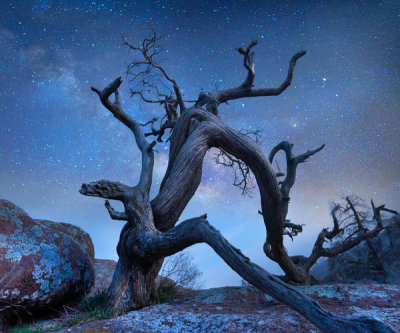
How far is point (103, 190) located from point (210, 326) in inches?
100

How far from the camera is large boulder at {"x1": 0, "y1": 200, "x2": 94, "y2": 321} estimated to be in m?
4.19

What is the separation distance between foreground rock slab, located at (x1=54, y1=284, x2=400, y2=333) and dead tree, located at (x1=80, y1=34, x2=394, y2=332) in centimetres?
42

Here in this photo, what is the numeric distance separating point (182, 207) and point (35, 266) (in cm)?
263

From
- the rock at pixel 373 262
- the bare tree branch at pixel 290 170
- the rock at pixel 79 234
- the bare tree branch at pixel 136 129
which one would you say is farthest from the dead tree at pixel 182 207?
the rock at pixel 373 262

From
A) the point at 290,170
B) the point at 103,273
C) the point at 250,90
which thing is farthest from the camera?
the point at 103,273

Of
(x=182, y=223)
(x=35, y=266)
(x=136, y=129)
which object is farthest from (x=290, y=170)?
(x=35, y=266)

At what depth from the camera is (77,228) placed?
7.79m

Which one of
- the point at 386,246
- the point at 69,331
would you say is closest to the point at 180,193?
the point at 69,331

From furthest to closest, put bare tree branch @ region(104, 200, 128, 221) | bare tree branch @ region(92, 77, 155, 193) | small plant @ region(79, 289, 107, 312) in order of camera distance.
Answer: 1. bare tree branch @ region(92, 77, 155, 193)
2. bare tree branch @ region(104, 200, 128, 221)
3. small plant @ region(79, 289, 107, 312)

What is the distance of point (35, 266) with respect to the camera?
14.5ft

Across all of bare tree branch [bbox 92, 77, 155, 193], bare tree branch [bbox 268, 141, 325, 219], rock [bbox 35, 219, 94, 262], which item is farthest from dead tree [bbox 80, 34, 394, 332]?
rock [bbox 35, 219, 94, 262]

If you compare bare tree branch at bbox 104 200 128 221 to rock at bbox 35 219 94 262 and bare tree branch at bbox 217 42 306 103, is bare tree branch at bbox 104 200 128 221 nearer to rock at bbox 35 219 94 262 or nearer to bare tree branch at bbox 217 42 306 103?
rock at bbox 35 219 94 262

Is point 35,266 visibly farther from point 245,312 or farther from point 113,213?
point 245,312

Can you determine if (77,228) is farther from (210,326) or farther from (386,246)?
(386,246)
